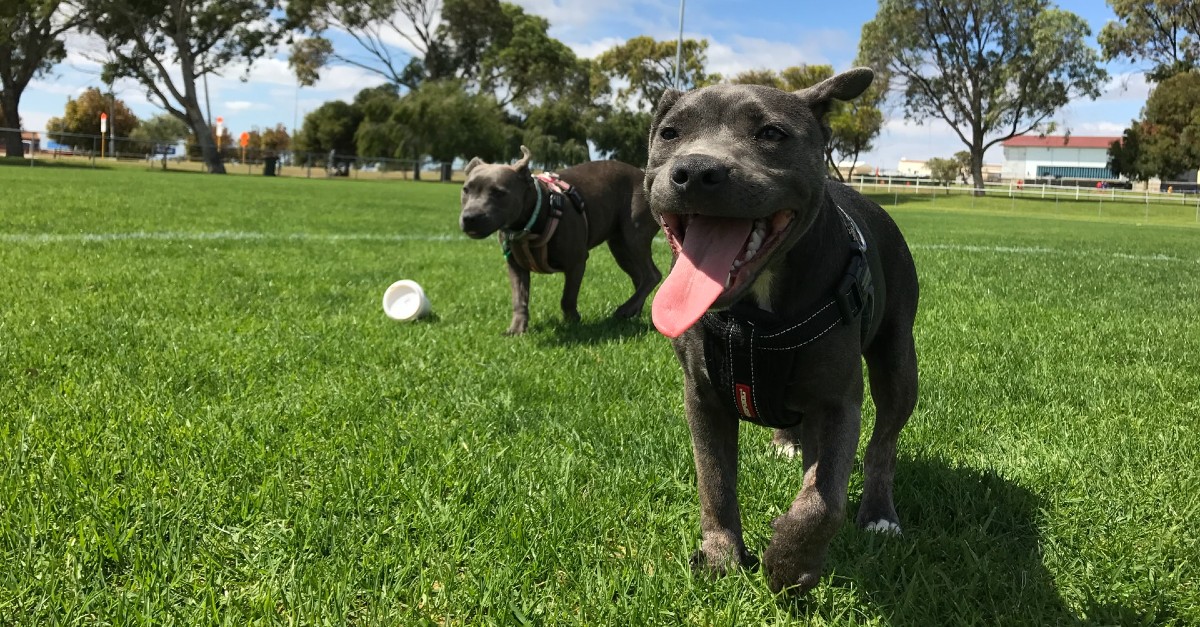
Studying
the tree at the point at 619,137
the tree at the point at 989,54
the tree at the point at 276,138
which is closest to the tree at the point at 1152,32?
the tree at the point at 989,54

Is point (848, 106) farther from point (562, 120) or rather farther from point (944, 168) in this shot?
point (944, 168)

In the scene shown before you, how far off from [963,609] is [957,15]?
55.9 m

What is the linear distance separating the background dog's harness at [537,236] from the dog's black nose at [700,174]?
4.44 metres

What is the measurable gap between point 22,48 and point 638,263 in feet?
182

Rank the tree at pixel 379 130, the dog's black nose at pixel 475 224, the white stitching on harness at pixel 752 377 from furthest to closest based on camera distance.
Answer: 1. the tree at pixel 379 130
2. the dog's black nose at pixel 475 224
3. the white stitching on harness at pixel 752 377

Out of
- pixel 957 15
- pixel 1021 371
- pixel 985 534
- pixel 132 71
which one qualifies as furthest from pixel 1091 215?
pixel 132 71

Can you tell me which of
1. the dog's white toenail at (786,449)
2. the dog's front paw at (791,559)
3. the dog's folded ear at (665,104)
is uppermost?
the dog's folded ear at (665,104)

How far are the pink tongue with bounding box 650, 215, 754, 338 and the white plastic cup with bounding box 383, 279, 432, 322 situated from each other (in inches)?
181

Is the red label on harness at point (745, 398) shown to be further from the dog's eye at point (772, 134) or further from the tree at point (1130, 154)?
the tree at point (1130, 154)

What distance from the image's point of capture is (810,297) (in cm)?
230

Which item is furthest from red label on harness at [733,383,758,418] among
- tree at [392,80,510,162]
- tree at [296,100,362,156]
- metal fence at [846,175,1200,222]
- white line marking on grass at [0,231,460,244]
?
tree at [296,100,362,156]

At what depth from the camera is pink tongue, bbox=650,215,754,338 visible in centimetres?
203

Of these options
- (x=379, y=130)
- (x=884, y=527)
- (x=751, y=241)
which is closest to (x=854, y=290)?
(x=751, y=241)

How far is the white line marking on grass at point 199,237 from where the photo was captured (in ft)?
30.6
